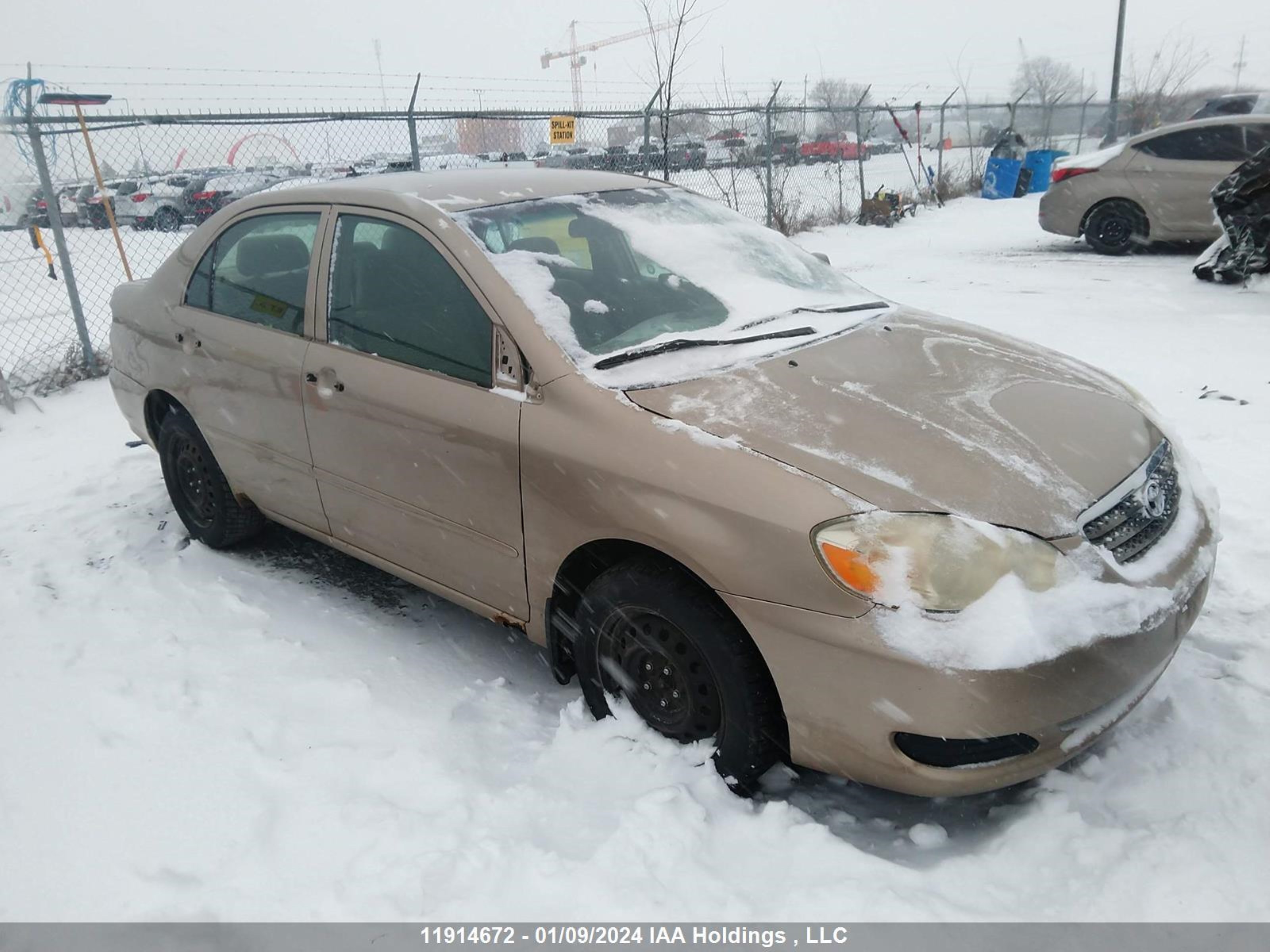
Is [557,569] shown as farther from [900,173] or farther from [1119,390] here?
[900,173]

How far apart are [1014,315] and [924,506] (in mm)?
6299

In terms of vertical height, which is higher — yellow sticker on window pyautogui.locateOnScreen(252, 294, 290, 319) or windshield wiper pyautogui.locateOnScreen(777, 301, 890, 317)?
yellow sticker on window pyautogui.locateOnScreen(252, 294, 290, 319)

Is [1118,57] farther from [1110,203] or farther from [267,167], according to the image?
[267,167]

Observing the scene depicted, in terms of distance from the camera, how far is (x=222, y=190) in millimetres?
15008

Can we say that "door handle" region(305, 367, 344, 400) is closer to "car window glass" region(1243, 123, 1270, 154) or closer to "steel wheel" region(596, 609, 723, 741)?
"steel wheel" region(596, 609, 723, 741)

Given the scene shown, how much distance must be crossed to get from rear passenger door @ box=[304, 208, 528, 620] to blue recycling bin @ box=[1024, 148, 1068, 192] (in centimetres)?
1865

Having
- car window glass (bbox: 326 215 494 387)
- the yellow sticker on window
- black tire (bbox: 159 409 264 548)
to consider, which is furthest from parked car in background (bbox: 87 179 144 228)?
car window glass (bbox: 326 215 494 387)

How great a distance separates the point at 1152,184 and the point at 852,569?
1038 centimetres

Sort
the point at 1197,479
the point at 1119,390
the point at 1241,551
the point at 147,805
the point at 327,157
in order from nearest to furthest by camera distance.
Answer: the point at 147,805 → the point at 1197,479 → the point at 1119,390 → the point at 1241,551 → the point at 327,157

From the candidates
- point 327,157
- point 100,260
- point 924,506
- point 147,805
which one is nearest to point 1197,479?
point 924,506

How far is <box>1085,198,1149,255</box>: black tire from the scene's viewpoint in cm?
1054

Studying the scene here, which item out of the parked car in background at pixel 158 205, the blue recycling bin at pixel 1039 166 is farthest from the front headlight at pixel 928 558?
the blue recycling bin at pixel 1039 166
